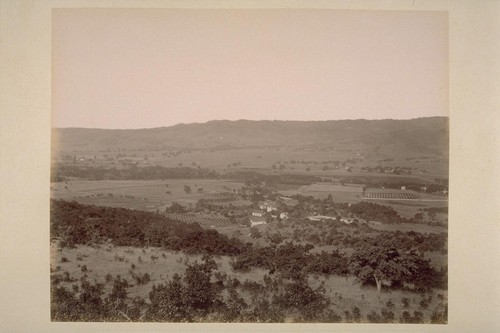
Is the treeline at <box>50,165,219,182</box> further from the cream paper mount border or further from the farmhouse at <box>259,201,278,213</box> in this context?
the farmhouse at <box>259,201,278,213</box>

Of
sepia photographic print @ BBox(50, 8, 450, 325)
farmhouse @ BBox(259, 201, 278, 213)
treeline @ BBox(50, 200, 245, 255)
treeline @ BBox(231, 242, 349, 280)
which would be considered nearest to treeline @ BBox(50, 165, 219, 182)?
sepia photographic print @ BBox(50, 8, 450, 325)

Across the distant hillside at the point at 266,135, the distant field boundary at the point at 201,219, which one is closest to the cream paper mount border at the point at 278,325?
the distant hillside at the point at 266,135

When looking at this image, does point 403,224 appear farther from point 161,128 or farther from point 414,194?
point 161,128

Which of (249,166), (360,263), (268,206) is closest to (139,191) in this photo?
(249,166)

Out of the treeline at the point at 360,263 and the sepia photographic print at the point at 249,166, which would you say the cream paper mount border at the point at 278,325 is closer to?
the sepia photographic print at the point at 249,166

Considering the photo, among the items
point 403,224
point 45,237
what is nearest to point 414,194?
point 403,224
